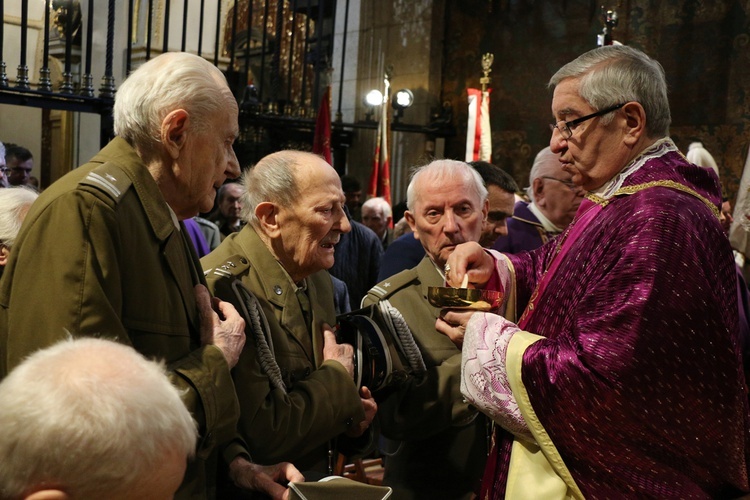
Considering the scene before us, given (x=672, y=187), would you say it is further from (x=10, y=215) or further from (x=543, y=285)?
(x=10, y=215)

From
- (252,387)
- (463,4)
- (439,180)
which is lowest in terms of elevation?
(252,387)

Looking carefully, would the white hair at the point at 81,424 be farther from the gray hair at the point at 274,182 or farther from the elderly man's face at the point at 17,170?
the elderly man's face at the point at 17,170

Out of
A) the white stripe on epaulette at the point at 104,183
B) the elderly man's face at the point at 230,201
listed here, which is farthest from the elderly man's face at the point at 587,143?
the elderly man's face at the point at 230,201

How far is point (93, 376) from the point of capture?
48.6 inches

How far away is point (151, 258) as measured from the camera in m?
1.92

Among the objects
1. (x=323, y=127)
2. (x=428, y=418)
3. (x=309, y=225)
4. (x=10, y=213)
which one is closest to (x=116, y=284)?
(x=309, y=225)

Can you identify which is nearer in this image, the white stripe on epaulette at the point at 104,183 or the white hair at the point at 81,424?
the white hair at the point at 81,424

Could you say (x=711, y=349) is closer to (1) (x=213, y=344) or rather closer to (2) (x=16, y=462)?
(1) (x=213, y=344)

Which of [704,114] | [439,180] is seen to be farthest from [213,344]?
[704,114]

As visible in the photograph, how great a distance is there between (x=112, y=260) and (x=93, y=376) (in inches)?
23.8

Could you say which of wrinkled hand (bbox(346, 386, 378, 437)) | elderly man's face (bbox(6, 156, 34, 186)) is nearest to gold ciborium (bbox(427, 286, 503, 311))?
wrinkled hand (bbox(346, 386, 378, 437))

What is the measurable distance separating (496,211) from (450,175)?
1010mm

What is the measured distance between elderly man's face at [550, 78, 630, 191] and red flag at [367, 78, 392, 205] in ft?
18.6

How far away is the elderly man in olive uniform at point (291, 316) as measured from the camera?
2207 millimetres
